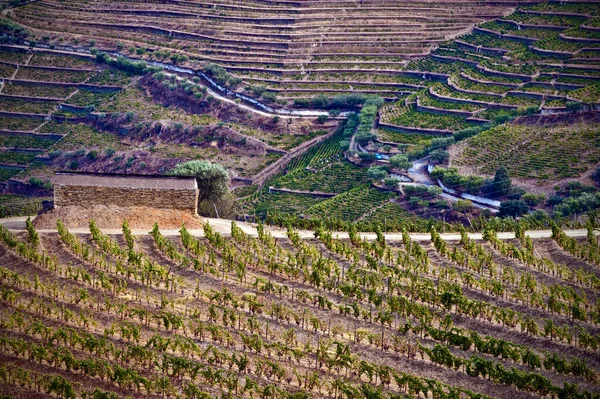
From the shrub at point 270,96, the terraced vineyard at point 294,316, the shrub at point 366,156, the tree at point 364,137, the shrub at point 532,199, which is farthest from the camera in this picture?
the shrub at point 270,96

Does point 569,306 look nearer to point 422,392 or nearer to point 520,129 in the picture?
point 422,392

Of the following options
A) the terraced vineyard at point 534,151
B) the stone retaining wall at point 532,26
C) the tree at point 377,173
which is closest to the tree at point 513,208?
the terraced vineyard at point 534,151

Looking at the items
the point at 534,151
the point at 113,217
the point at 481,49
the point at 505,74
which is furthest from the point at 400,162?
the point at 113,217

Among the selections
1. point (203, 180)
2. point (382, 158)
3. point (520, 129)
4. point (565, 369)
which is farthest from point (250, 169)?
point (565, 369)

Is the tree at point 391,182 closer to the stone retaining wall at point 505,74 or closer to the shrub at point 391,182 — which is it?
the shrub at point 391,182

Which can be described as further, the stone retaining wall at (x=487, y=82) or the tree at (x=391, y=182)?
the stone retaining wall at (x=487, y=82)

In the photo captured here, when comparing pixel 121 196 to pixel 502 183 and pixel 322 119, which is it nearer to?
pixel 502 183
